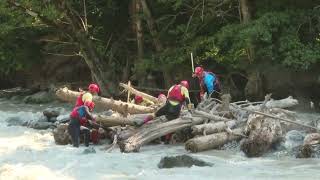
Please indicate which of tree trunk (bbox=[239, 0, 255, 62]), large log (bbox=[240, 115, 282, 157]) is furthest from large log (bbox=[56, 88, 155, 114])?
tree trunk (bbox=[239, 0, 255, 62])

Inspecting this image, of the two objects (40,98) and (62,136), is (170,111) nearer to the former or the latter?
(62,136)

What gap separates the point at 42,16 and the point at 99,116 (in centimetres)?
1017

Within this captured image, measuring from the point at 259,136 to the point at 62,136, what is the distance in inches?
170

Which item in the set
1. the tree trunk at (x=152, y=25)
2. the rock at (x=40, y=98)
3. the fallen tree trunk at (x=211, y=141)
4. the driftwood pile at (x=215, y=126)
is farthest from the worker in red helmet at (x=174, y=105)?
the rock at (x=40, y=98)

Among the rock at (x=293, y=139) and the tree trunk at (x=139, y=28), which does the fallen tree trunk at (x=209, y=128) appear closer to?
the rock at (x=293, y=139)

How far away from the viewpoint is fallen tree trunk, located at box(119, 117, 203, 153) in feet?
36.8

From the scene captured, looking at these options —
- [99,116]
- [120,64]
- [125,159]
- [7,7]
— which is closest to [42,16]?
[7,7]

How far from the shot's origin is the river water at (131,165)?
906 centimetres

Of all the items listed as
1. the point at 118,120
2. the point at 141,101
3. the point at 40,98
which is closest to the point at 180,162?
the point at 118,120

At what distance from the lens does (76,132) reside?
11.8 meters

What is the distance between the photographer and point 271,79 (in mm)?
17484

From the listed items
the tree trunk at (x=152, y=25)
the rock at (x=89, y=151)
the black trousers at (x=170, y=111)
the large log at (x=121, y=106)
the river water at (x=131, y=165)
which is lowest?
the river water at (x=131, y=165)

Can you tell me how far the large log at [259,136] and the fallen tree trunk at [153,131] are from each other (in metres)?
1.42

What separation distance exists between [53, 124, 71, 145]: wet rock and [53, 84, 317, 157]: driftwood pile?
755 mm
